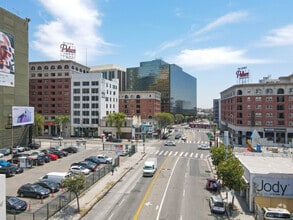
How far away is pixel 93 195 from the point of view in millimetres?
31125

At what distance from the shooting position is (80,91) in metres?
98.2

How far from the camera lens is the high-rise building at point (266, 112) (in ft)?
259

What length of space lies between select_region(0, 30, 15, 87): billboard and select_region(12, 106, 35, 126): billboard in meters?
6.30

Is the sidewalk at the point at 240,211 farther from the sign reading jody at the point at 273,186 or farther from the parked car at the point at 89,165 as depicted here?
the parked car at the point at 89,165

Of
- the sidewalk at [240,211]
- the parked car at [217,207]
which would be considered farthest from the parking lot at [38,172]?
the sidewalk at [240,211]

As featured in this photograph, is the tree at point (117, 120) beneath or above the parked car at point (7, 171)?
above

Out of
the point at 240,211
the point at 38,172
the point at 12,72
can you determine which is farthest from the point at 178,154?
the point at 12,72

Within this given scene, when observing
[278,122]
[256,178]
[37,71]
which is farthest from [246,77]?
[37,71]

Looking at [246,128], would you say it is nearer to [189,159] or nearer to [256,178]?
[189,159]

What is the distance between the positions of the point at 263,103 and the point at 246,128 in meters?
9.39

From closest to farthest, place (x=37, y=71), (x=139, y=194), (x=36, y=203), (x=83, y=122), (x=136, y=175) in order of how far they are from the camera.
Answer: (x=36, y=203), (x=139, y=194), (x=136, y=175), (x=83, y=122), (x=37, y=71)

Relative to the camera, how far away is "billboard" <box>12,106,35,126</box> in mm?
63531

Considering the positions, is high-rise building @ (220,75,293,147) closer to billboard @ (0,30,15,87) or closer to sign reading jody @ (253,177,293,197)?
sign reading jody @ (253,177,293,197)

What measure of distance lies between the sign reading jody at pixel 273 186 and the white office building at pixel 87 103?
2935 inches
